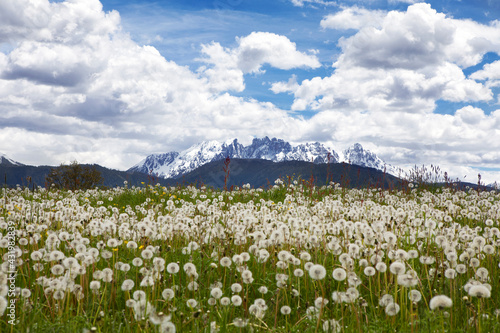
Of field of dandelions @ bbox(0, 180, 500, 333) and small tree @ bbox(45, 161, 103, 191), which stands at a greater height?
small tree @ bbox(45, 161, 103, 191)

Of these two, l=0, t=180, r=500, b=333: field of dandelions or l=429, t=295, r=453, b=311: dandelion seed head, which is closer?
l=429, t=295, r=453, b=311: dandelion seed head

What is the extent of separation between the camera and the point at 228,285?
4.34 meters

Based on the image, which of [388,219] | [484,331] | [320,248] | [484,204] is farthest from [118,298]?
[484,204]

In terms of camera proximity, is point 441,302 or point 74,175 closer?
point 441,302

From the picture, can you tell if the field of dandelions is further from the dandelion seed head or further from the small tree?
the small tree

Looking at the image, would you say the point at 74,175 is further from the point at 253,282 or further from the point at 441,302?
the point at 441,302

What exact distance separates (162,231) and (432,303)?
4.42 meters

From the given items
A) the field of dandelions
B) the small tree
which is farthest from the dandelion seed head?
the small tree

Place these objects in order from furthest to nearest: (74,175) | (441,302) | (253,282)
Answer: (74,175)
(253,282)
(441,302)

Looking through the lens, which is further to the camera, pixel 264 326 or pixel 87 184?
pixel 87 184

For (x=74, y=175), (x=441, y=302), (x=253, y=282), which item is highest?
(x=74, y=175)

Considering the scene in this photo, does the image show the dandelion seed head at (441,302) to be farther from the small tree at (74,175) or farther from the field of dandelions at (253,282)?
the small tree at (74,175)

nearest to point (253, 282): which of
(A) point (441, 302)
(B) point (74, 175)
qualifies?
(A) point (441, 302)

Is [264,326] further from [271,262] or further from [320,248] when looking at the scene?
[320,248]
